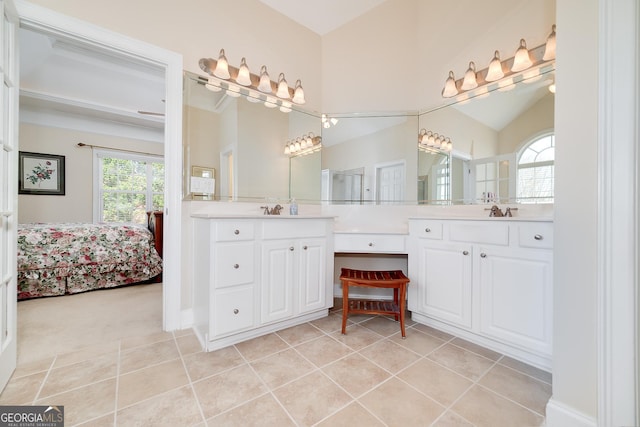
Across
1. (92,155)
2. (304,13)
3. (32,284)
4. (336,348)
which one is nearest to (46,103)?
(92,155)

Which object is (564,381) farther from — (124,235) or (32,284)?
(32,284)

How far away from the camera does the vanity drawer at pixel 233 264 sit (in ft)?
5.37

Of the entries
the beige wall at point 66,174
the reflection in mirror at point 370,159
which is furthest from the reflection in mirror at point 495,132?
the beige wall at point 66,174

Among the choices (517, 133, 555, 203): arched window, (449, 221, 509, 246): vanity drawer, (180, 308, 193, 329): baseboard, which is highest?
(517, 133, 555, 203): arched window

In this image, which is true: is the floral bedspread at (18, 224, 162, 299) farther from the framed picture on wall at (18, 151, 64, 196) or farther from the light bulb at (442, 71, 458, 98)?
the light bulb at (442, 71, 458, 98)

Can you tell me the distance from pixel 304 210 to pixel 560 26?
2.15m

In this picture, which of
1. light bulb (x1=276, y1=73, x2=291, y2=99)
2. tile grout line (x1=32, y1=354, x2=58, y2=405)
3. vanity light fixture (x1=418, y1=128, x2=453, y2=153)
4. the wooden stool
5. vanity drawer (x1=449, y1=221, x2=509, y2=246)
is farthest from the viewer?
light bulb (x1=276, y1=73, x2=291, y2=99)

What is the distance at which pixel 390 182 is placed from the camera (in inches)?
102

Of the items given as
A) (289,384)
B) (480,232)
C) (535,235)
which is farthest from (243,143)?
(535,235)

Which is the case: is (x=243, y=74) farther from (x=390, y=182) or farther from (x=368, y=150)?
(x=390, y=182)

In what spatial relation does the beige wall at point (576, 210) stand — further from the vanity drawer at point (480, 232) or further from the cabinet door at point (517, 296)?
the vanity drawer at point (480, 232)

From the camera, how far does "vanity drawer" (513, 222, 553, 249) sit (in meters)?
1.41

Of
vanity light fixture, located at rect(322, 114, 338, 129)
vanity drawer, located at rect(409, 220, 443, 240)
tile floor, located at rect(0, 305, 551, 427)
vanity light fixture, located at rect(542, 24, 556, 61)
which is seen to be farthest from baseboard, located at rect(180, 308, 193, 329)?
vanity light fixture, located at rect(542, 24, 556, 61)

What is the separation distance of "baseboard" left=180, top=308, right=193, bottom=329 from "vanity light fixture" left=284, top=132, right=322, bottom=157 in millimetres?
1687
